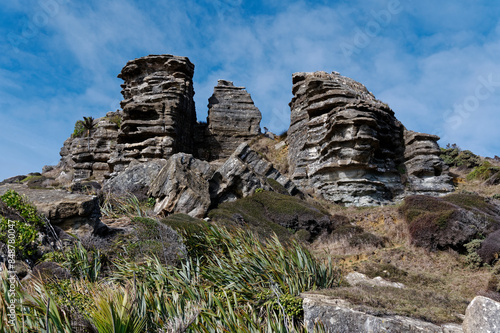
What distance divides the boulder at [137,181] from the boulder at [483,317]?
15575 millimetres

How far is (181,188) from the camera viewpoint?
17.3 m

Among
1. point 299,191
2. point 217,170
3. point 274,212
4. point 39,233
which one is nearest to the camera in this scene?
point 39,233

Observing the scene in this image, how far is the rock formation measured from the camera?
886 inches

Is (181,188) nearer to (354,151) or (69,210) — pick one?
(69,210)

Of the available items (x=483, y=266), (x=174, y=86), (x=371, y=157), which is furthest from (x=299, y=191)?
(x=174, y=86)

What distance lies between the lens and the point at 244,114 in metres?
35.9

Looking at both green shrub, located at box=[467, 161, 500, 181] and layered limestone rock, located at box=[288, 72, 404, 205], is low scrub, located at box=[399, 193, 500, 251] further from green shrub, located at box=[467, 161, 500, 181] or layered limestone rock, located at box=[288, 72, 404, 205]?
green shrub, located at box=[467, 161, 500, 181]

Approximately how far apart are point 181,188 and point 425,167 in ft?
55.5

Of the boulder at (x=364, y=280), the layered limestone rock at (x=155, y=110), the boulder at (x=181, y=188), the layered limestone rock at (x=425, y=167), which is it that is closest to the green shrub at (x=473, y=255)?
the boulder at (x=364, y=280)

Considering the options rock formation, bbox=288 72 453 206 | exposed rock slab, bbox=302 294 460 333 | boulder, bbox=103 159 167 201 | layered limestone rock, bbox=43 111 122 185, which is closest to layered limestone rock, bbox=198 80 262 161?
rock formation, bbox=288 72 453 206

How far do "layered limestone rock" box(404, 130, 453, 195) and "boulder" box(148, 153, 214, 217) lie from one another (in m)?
14.0

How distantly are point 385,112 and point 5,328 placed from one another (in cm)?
2546

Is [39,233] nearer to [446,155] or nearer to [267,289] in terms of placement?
[267,289]

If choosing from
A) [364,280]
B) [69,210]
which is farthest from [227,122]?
[364,280]
